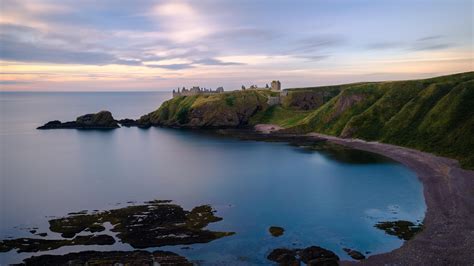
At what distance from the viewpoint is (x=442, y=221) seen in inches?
1893

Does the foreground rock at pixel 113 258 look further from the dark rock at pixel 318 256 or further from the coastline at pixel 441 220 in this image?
the coastline at pixel 441 220

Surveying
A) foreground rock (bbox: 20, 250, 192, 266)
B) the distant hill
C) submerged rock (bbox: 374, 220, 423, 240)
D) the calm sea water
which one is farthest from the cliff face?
foreground rock (bbox: 20, 250, 192, 266)

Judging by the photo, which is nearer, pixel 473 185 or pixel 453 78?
pixel 473 185

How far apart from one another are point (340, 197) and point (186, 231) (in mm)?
27655

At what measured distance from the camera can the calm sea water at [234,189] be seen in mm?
44787

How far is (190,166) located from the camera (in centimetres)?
8938

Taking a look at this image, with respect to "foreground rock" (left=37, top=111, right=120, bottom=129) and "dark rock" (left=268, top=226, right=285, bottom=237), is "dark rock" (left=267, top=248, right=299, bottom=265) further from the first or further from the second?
"foreground rock" (left=37, top=111, right=120, bottom=129)

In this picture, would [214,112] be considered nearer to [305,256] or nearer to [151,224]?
[151,224]

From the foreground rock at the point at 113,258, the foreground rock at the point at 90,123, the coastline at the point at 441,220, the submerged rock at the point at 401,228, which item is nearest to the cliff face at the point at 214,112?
the foreground rock at the point at 90,123

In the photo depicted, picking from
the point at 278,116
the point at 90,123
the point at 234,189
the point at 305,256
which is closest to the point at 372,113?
the point at 278,116

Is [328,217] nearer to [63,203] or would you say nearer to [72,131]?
[63,203]

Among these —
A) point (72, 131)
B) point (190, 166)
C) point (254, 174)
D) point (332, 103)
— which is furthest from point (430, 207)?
point (72, 131)

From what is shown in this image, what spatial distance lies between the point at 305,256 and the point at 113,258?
20.0 metres

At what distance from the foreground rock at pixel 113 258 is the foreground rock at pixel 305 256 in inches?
369
